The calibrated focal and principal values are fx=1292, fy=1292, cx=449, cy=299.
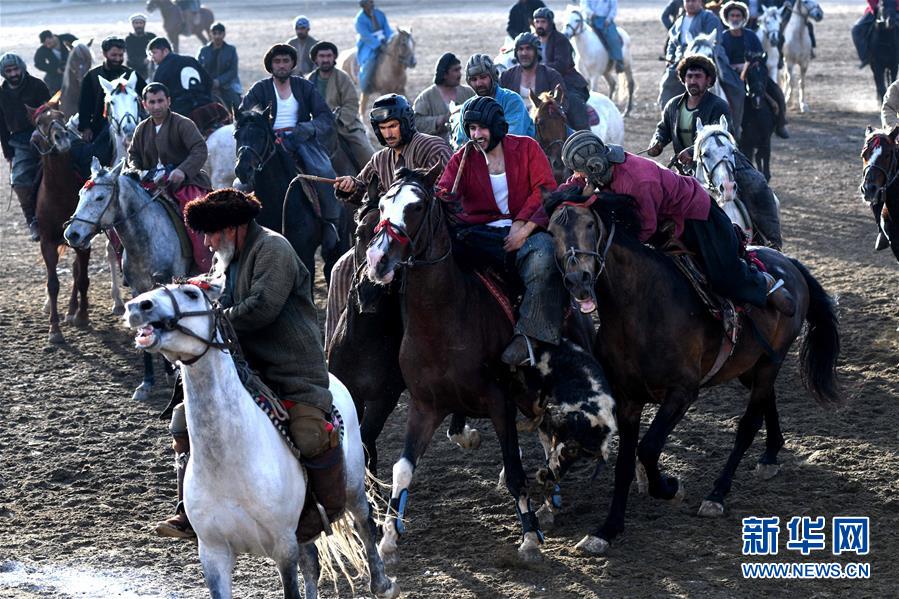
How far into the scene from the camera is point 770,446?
26.9 feet

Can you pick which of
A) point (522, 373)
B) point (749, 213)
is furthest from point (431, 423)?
point (749, 213)

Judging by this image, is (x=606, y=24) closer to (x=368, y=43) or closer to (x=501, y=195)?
(x=368, y=43)

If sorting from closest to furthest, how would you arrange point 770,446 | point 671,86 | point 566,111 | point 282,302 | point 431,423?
1. point 282,302
2. point 431,423
3. point 770,446
4. point 566,111
5. point 671,86

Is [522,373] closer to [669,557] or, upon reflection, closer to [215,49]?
[669,557]

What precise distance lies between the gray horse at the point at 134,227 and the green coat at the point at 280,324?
4408 mm

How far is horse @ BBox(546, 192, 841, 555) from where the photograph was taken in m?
6.83

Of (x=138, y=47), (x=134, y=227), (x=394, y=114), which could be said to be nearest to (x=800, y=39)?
(x=138, y=47)

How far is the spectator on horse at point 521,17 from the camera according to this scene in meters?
21.9

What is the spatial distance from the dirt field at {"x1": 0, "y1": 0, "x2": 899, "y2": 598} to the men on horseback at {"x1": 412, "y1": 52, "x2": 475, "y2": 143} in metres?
2.24

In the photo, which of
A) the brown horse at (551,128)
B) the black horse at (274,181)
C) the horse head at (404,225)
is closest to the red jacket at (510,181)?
the horse head at (404,225)

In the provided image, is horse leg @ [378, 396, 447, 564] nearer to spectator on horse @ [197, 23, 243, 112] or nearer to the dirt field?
the dirt field

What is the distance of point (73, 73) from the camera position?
1894 centimetres

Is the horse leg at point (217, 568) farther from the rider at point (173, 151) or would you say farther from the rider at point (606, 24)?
the rider at point (606, 24)

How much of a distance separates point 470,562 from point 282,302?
6.96ft
